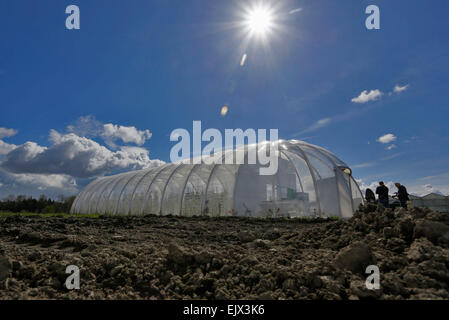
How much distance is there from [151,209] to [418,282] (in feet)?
53.7

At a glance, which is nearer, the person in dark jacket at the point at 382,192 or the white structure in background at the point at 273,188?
the person in dark jacket at the point at 382,192

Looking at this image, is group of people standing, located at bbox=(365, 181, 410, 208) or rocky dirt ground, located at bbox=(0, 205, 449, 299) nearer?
rocky dirt ground, located at bbox=(0, 205, 449, 299)

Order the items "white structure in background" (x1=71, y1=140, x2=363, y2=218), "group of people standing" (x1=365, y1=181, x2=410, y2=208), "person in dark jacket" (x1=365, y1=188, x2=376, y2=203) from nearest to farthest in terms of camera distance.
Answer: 1. "group of people standing" (x1=365, y1=181, x2=410, y2=208)
2. "person in dark jacket" (x1=365, y1=188, x2=376, y2=203)
3. "white structure in background" (x1=71, y1=140, x2=363, y2=218)

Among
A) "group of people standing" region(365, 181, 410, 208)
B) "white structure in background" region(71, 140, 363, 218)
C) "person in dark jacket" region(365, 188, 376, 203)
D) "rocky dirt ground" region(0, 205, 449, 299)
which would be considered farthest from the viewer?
"white structure in background" region(71, 140, 363, 218)

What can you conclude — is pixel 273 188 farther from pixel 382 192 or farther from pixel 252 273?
pixel 252 273

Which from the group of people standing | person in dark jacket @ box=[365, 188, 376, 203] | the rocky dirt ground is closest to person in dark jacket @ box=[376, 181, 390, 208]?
the group of people standing

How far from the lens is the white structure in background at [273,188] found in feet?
41.8

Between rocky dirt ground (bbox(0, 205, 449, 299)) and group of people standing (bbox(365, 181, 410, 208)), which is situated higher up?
group of people standing (bbox(365, 181, 410, 208))

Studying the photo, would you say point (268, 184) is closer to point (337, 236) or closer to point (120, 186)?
point (337, 236)

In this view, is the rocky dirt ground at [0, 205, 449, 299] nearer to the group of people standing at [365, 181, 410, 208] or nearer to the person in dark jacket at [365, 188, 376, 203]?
the group of people standing at [365, 181, 410, 208]

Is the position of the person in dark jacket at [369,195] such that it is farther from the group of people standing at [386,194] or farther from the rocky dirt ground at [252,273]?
the rocky dirt ground at [252,273]

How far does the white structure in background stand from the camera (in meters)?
12.8

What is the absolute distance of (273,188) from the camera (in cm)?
1303

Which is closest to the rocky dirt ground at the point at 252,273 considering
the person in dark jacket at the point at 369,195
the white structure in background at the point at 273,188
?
the person in dark jacket at the point at 369,195
